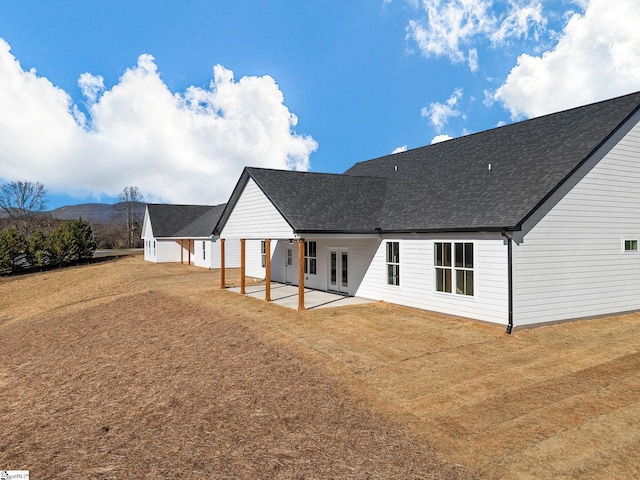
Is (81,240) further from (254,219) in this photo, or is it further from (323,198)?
(323,198)

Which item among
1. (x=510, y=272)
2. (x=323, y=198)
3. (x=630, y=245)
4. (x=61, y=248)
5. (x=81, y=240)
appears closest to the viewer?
(x=510, y=272)

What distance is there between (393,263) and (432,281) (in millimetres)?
2168

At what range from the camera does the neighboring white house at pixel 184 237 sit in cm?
3359

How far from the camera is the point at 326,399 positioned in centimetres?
736

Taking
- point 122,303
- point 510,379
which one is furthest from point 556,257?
point 122,303

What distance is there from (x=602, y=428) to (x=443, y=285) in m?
7.80

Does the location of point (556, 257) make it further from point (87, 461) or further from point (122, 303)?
point (122, 303)

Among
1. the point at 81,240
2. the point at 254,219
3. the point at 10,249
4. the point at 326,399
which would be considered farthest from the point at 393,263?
the point at 81,240

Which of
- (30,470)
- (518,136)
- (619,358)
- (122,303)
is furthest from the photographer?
(122,303)

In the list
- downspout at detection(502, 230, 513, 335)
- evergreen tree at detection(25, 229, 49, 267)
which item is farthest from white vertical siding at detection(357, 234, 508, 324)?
evergreen tree at detection(25, 229, 49, 267)

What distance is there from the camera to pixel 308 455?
5.51 m

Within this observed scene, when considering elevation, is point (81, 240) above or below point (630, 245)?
above

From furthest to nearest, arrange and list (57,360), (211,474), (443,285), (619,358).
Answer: (443,285) → (57,360) → (619,358) → (211,474)

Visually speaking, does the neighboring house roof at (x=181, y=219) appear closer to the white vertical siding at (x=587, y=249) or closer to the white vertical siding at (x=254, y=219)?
the white vertical siding at (x=254, y=219)
